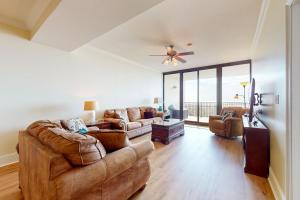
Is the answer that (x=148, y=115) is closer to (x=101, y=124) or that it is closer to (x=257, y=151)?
(x=101, y=124)

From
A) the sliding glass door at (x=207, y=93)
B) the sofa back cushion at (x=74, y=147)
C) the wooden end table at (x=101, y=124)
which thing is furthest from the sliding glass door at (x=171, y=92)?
the sofa back cushion at (x=74, y=147)

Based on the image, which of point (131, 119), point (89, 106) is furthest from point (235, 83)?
point (89, 106)

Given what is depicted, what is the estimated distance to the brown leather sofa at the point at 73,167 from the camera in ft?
3.51

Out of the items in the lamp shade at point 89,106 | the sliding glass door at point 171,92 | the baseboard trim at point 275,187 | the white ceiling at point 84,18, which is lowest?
the baseboard trim at point 275,187

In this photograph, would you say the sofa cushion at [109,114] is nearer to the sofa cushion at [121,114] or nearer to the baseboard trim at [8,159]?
the sofa cushion at [121,114]

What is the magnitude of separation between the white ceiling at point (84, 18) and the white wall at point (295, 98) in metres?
1.44

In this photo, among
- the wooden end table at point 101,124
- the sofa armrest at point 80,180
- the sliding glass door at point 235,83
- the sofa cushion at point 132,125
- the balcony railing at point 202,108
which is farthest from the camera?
the balcony railing at point 202,108

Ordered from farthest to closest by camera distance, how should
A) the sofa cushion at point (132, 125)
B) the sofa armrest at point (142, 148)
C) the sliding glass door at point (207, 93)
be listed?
the sliding glass door at point (207, 93), the sofa cushion at point (132, 125), the sofa armrest at point (142, 148)

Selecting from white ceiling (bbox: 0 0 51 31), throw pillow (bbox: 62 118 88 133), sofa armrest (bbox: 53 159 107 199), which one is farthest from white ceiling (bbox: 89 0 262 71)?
sofa armrest (bbox: 53 159 107 199)

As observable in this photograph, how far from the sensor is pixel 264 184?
2061mm

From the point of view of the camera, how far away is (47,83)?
3.27 m

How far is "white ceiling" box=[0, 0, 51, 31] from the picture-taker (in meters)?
2.27

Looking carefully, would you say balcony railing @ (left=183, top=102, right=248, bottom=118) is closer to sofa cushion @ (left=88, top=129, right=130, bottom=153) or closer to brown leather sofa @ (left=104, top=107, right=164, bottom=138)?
brown leather sofa @ (left=104, top=107, right=164, bottom=138)

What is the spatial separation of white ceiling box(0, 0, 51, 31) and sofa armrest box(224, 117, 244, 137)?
4770mm
